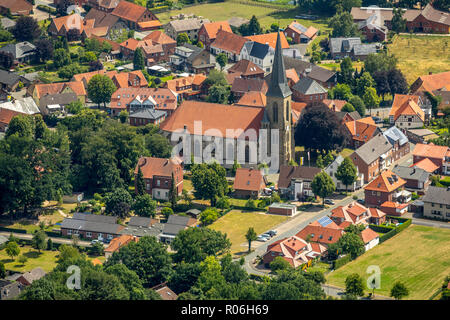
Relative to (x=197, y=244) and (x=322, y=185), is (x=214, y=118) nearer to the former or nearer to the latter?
(x=322, y=185)

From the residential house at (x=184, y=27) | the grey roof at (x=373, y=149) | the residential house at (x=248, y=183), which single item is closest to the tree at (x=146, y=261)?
the residential house at (x=248, y=183)

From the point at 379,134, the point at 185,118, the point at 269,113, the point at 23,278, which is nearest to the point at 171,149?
the point at 185,118

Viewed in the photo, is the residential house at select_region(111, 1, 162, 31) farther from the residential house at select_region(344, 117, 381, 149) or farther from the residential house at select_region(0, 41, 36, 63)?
the residential house at select_region(344, 117, 381, 149)

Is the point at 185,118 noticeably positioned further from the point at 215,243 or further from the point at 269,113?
the point at 215,243

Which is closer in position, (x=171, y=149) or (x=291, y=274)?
(x=291, y=274)

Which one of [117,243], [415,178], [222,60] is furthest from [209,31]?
[117,243]

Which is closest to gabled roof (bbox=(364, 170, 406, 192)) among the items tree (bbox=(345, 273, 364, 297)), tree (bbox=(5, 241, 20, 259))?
tree (bbox=(345, 273, 364, 297))
